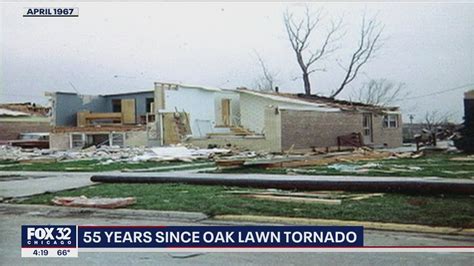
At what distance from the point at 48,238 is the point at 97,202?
2.51 meters

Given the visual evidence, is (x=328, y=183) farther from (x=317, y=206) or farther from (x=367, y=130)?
(x=367, y=130)

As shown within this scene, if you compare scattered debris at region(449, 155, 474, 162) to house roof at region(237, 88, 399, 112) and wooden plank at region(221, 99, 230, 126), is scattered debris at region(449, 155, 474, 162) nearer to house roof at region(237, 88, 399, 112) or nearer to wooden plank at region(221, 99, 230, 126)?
house roof at region(237, 88, 399, 112)

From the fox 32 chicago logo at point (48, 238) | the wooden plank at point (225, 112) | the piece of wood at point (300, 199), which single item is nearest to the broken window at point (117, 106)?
the wooden plank at point (225, 112)

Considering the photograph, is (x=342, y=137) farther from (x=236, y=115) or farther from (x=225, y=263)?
(x=225, y=263)

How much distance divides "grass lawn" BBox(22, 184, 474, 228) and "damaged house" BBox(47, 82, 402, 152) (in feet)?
25.8

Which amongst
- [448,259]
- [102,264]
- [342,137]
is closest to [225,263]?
[102,264]

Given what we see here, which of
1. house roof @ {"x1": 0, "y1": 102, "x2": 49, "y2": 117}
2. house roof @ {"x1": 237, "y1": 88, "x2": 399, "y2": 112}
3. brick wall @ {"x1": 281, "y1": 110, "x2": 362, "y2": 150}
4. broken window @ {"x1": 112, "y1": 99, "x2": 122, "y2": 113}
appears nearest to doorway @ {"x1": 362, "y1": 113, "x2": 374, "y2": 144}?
brick wall @ {"x1": 281, "y1": 110, "x2": 362, "y2": 150}

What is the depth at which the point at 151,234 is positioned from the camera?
85.7 inches

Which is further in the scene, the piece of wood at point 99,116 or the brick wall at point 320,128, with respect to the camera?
the piece of wood at point 99,116

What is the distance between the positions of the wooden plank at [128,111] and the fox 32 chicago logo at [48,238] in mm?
16986

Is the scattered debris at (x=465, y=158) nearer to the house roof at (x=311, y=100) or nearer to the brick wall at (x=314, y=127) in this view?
the house roof at (x=311, y=100)

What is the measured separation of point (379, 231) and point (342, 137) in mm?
12617

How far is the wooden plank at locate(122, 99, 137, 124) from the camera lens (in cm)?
1905

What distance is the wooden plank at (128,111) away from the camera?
1905cm
